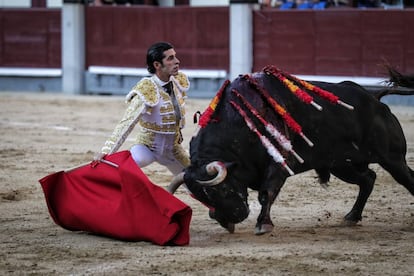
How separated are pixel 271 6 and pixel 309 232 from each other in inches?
343

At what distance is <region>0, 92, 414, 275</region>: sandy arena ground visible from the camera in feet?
14.5

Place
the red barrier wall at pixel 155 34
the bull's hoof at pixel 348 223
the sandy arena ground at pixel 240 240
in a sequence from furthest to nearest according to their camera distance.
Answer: the red barrier wall at pixel 155 34 < the bull's hoof at pixel 348 223 < the sandy arena ground at pixel 240 240

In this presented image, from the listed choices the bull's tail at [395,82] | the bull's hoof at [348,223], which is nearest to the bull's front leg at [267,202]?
the bull's hoof at [348,223]

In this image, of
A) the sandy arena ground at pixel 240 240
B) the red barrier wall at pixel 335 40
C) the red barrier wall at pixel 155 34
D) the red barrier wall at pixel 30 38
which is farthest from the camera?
the red barrier wall at pixel 30 38

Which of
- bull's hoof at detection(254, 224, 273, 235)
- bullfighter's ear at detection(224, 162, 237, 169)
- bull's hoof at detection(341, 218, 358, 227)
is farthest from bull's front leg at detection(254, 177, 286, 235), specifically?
bull's hoof at detection(341, 218, 358, 227)

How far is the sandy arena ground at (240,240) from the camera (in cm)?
441

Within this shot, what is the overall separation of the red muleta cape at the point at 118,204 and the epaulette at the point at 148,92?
312 mm

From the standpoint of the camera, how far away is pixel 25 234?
532 cm

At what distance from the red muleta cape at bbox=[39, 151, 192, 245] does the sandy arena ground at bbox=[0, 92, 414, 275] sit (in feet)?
0.22

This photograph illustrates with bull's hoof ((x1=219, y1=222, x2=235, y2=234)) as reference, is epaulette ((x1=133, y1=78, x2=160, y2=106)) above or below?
above

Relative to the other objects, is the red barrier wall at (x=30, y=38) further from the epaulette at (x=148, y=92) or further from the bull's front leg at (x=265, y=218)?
the bull's front leg at (x=265, y=218)

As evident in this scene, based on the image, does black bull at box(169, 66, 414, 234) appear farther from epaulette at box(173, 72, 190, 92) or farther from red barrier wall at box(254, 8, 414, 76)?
red barrier wall at box(254, 8, 414, 76)

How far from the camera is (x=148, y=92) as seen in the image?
5320 millimetres

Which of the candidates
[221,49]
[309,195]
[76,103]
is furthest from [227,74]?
[309,195]
